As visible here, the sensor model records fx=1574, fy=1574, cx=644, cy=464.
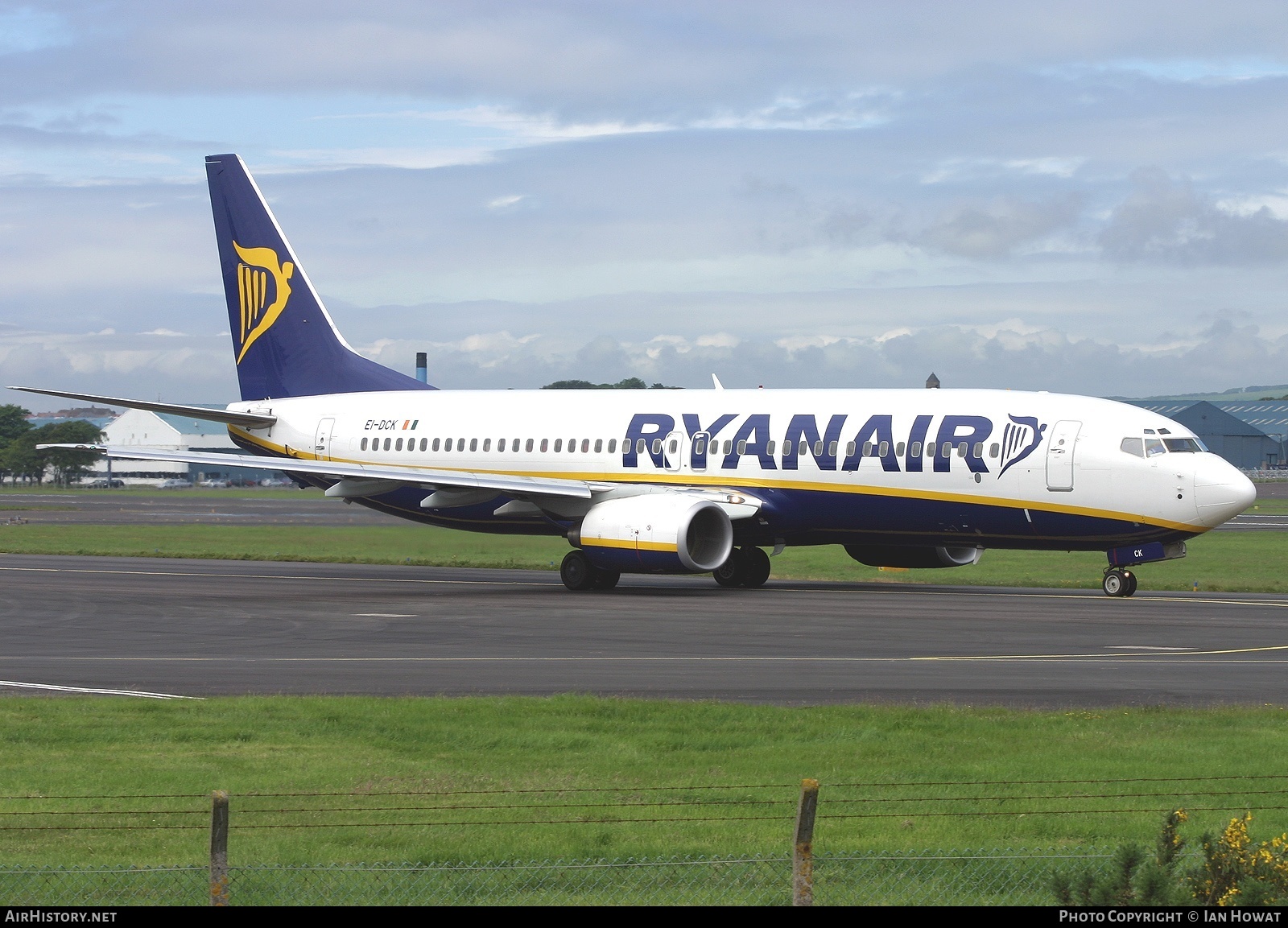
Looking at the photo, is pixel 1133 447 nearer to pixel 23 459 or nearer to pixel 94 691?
pixel 94 691

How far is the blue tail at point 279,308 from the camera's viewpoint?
47031 mm

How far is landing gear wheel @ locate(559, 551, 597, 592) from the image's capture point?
1499 inches

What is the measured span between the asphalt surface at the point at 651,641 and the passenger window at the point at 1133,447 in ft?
10.6

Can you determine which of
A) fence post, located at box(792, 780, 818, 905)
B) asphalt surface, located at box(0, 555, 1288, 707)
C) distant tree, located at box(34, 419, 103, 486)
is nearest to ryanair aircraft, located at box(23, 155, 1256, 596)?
asphalt surface, located at box(0, 555, 1288, 707)

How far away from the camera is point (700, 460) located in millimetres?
38750

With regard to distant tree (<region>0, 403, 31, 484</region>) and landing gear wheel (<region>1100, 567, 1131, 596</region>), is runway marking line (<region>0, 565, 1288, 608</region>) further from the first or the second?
distant tree (<region>0, 403, 31, 484</region>)

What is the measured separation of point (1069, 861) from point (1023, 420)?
24.3 m

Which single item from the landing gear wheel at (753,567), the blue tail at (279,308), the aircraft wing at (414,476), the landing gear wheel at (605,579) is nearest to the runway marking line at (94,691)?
the aircraft wing at (414,476)

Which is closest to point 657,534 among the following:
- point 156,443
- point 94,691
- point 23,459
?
point 94,691

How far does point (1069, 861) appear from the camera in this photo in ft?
37.3

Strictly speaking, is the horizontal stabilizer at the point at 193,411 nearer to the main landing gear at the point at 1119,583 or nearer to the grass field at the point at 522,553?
the grass field at the point at 522,553

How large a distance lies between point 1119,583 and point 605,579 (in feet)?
39.2

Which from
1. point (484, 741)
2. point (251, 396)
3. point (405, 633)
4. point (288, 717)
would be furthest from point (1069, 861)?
point (251, 396)
